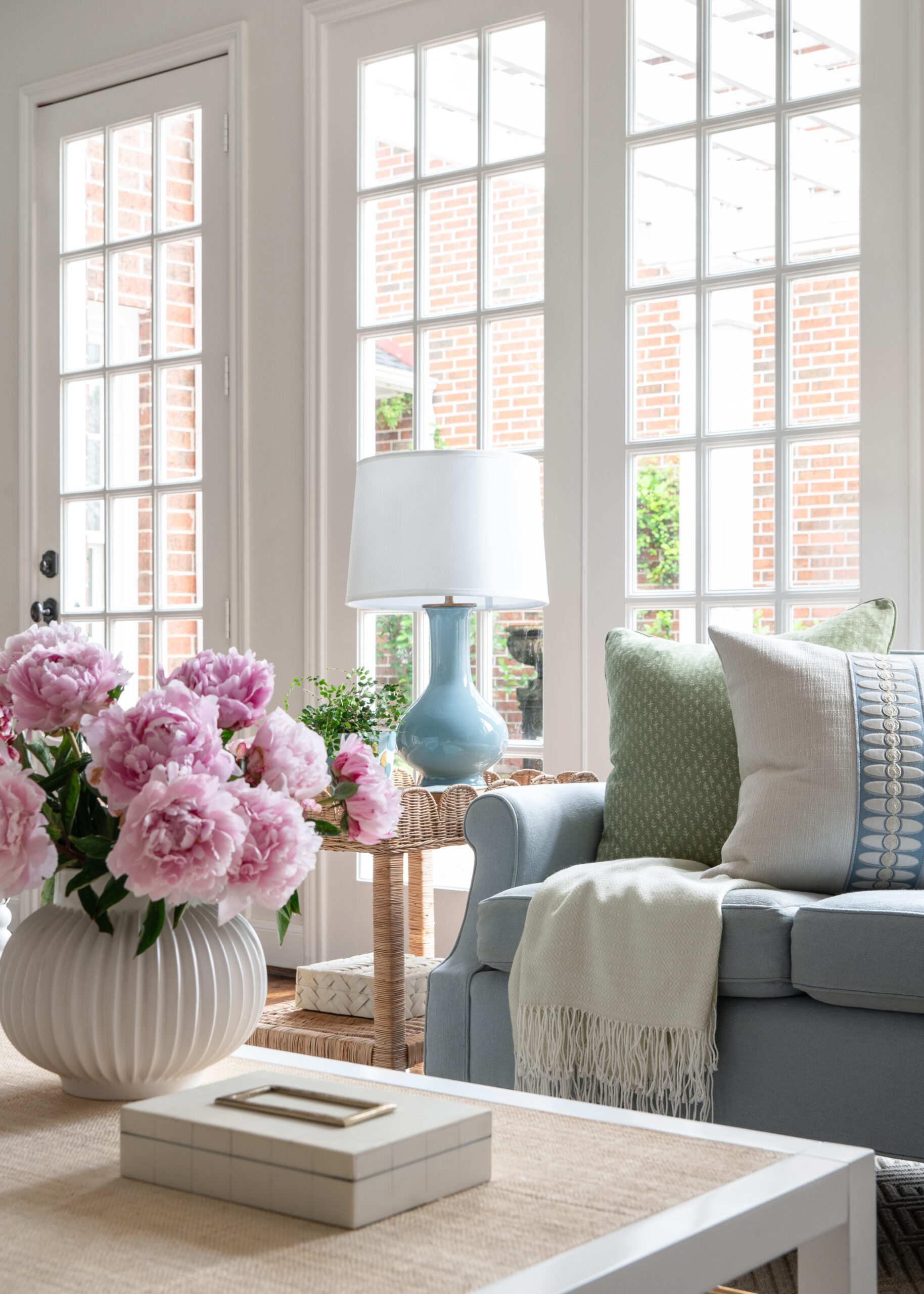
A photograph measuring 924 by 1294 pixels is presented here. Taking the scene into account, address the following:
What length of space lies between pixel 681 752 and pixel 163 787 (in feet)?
4.99

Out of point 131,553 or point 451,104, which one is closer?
point 451,104

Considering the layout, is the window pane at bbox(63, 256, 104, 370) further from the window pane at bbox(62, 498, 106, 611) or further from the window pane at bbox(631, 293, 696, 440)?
the window pane at bbox(631, 293, 696, 440)

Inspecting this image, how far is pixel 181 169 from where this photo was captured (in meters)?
4.12

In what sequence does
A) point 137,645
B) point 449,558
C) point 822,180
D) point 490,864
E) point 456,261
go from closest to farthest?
1. point 490,864
2. point 449,558
3. point 822,180
4. point 456,261
5. point 137,645

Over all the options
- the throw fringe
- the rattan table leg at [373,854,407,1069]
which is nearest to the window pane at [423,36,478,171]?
the rattan table leg at [373,854,407,1069]

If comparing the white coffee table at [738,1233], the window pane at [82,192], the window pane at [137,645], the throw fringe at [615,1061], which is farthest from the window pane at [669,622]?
the window pane at [82,192]

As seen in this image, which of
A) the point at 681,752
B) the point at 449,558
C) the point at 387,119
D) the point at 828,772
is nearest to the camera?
the point at 828,772

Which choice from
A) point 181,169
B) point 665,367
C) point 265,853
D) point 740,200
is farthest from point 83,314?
point 265,853

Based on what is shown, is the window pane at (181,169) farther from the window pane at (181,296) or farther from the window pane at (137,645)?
the window pane at (137,645)

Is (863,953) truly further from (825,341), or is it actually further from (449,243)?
(449,243)

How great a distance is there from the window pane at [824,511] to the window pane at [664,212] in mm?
544

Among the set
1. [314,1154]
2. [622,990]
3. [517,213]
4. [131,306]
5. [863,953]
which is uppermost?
[517,213]

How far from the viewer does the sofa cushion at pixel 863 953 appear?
1723 millimetres

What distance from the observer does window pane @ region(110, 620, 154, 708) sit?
4191 mm
